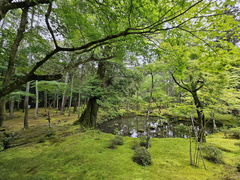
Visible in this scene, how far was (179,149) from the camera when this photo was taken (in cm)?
527

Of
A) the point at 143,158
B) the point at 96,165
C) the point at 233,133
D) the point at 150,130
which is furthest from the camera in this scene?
the point at 150,130

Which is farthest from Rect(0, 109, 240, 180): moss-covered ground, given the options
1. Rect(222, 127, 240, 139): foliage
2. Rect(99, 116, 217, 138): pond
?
Rect(222, 127, 240, 139): foliage

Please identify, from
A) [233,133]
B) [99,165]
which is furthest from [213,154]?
[233,133]

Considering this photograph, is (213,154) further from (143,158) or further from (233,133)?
(233,133)

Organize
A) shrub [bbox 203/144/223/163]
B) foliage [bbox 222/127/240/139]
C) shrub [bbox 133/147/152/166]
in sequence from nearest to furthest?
shrub [bbox 133/147/152/166]
shrub [bbox 203/144/223/163]
foliage [bbox 222/127/240/139]

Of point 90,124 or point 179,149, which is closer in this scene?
point 179,149

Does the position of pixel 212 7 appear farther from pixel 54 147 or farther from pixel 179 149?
pixel 54 147

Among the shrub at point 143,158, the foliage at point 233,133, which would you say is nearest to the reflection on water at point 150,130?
the foliage at point 233,133

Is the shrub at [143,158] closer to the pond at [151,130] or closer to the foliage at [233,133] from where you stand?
the pond at [151,130]

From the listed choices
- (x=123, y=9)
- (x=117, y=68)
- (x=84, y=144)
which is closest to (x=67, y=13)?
(x=123, y=9)

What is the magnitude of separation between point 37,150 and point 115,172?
387cm

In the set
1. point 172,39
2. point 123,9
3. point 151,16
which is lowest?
point 172,39

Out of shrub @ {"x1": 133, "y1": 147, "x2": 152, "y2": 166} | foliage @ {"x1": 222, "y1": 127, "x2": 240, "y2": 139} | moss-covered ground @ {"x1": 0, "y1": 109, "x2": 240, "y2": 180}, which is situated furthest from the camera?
foliage @ {"x1": 222, "y1": 127, "x2": 240, "y2": 139}

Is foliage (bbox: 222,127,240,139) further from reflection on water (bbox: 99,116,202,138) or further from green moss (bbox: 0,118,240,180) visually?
green moss (bbox: 0,118,240,180)
